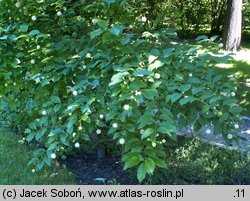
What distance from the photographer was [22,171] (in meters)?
3.95

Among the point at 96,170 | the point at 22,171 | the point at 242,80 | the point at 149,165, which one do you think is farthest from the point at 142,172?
the point at 242,80

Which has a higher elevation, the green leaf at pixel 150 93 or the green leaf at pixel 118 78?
the green leaf at pixel 118 78

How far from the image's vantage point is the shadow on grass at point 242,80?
6342 millimetres

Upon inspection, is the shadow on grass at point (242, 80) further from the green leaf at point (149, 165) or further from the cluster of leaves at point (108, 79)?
the green leaf at point (149, 165)

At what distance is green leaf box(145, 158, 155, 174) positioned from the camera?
6.75ft

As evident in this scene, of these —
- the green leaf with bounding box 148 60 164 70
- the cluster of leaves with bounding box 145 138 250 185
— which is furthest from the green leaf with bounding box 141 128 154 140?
the cluster of leaves with bounding box 145 138 250 185

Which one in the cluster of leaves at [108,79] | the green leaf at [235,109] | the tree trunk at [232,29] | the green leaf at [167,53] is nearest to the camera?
the cluster of leaves at [108,79]

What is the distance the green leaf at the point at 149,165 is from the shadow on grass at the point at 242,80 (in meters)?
3.73

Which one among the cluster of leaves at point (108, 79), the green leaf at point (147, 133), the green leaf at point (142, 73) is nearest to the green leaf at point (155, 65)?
the cluster of leaves at point (108, 79)

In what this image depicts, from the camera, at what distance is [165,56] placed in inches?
101

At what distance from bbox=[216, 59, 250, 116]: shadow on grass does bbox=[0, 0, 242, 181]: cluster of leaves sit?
9.62ft

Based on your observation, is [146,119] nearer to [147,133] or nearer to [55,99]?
[147,133]

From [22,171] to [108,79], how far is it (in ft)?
5.66

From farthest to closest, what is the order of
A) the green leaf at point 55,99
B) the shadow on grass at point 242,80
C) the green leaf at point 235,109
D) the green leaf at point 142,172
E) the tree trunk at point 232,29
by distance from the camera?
the tree trunk at point 232,29
the shadow on grass at point 242,80
the green leaf at point 55,99
the green leaf at point 235,109
the green leaf at point 142,172
